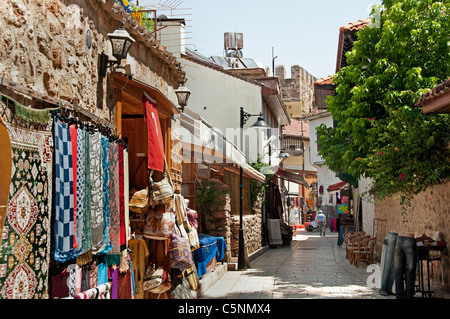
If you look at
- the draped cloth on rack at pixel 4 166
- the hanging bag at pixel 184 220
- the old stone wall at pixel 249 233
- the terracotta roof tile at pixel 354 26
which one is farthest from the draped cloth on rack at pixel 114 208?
the terracotta roof tile at pixel 354 26

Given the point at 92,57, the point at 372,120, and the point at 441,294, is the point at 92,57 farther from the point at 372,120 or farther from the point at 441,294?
the point at 372,120

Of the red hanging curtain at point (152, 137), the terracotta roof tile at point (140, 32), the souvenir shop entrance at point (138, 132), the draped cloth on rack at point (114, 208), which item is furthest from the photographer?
the souvenir shop entrance at point (138, 132)

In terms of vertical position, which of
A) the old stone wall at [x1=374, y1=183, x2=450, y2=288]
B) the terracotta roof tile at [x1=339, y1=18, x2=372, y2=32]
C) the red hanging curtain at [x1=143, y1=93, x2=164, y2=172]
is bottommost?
the old stone wall at [x1=374, y1=183, x2=450, y2=288]

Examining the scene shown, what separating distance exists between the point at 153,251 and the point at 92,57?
144 inches

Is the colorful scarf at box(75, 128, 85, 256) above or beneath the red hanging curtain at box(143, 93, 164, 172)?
beneath

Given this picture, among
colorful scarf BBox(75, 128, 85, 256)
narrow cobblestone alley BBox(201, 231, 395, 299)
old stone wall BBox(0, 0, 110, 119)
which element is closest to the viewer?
old stone wall BBox(0, 0, 110, 119)

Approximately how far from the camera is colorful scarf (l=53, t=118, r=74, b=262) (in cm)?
475

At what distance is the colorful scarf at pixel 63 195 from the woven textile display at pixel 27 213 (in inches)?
4.2

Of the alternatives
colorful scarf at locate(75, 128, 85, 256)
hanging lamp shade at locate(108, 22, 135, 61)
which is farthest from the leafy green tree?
colorful scarf at locate(75, 128, 85, 256)

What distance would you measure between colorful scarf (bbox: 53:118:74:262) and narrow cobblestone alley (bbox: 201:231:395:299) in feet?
20.0

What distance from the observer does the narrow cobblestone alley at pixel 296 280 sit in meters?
10.7

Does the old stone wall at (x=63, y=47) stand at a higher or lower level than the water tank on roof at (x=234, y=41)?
lower

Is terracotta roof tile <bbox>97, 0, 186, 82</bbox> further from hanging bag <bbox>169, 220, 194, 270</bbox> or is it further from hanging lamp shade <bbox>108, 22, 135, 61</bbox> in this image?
hanging bag <bbox>169, 220, 194, 270</bbox>

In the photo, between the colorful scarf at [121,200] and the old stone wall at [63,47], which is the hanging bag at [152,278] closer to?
the colorful scarf at [121,200]
